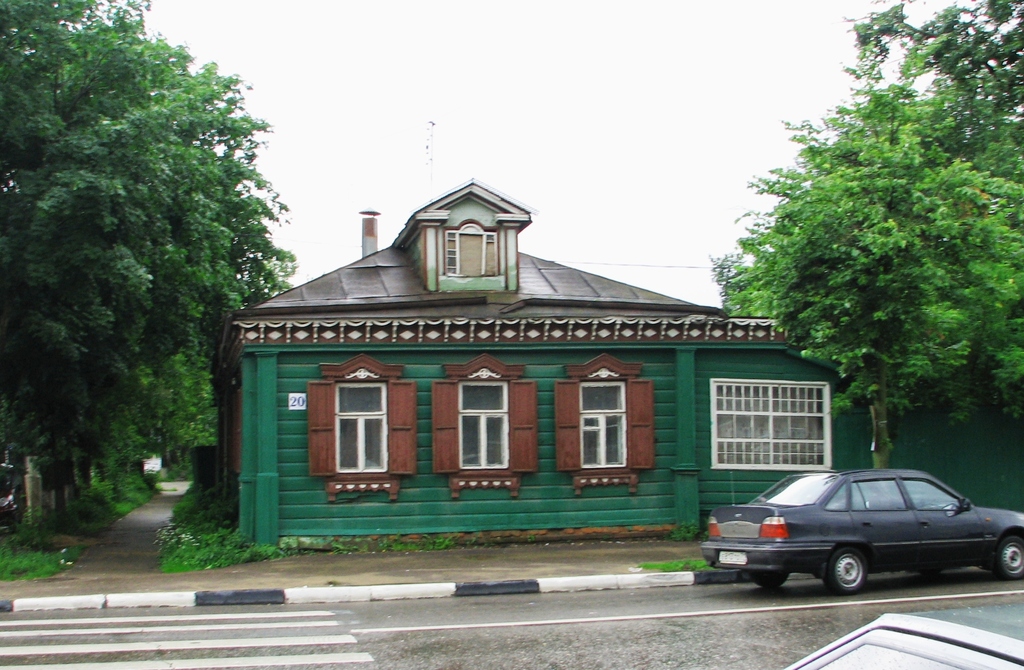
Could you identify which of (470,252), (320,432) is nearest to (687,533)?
(320,432)

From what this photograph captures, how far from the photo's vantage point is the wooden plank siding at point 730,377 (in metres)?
17.5

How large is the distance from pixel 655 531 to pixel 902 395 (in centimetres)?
509

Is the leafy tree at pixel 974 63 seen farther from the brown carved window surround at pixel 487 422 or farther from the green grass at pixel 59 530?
the green grass at pixel 59 530

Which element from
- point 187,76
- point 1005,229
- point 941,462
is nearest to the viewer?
point 1005,229

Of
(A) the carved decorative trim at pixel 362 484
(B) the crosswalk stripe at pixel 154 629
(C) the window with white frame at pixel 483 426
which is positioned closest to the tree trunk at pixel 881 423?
(C) the window with white frame at pixel 483 426

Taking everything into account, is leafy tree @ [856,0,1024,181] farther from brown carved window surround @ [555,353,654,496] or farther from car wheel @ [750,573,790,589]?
car wheel @ [750,573,790,589]

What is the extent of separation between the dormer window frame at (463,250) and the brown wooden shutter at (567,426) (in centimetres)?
339

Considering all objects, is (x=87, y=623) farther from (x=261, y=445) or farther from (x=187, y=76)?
(x=187, y=76)

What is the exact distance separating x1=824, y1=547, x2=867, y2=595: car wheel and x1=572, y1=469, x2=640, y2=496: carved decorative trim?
5.84 m

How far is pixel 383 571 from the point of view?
45.5ft

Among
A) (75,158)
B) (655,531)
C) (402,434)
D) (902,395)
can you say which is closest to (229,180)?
(75,158)

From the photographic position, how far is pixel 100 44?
16.5 meters

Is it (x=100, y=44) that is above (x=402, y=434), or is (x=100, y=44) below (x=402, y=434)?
above

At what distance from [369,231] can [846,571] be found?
659 inches
